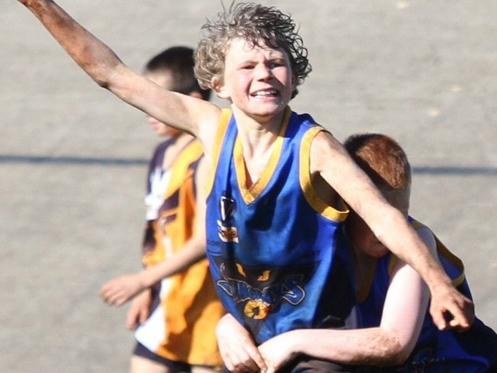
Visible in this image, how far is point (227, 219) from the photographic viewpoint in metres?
3.60

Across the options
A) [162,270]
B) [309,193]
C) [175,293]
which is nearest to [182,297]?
[175,293]

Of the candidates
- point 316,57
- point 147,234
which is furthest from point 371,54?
point 147,234

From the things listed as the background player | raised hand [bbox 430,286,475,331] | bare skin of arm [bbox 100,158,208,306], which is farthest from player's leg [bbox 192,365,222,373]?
raised hand [bbox 430,286,475,331]

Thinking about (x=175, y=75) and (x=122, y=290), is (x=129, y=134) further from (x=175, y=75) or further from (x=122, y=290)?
(x=122, y=290)

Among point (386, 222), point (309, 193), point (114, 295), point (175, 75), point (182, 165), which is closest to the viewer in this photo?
point (386, 222)

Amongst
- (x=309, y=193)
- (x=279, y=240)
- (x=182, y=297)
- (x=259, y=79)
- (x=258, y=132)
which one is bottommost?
(x=182, y=297)

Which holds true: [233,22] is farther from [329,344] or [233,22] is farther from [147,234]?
[147,234]

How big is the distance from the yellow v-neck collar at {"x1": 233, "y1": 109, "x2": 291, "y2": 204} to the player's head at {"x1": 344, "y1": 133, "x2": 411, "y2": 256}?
22cm

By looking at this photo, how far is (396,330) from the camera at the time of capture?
349 centimetres

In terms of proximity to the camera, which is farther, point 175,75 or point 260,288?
point 175,75

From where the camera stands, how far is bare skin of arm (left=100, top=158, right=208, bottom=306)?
14.4 feet

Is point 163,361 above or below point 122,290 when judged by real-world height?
below

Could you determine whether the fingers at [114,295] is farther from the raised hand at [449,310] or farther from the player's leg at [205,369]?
the raised hand at [449,310]

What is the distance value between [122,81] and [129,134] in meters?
3.91
